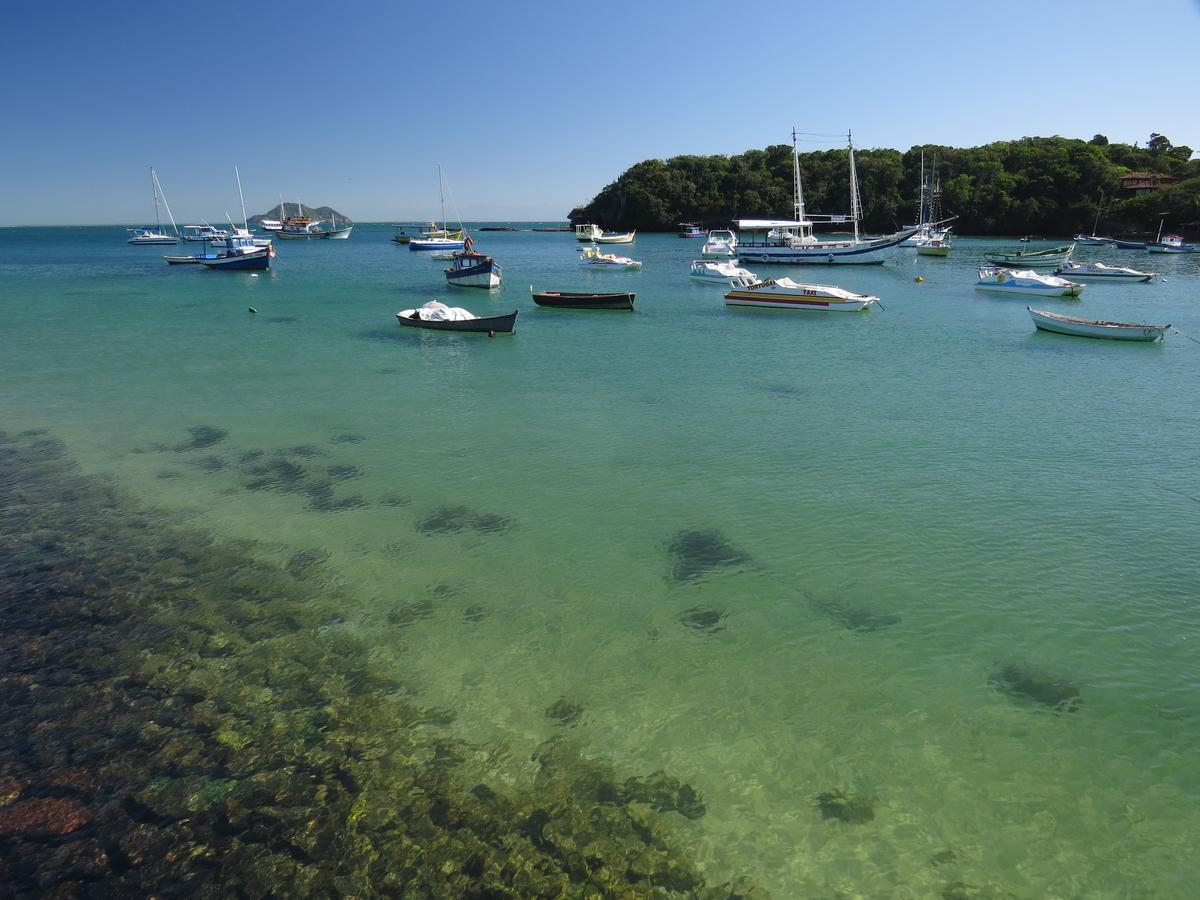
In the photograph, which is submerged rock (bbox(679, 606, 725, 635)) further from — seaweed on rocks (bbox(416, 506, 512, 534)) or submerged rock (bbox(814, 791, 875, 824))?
seaweed on rocks (bbox(416, 506, 512, 534))

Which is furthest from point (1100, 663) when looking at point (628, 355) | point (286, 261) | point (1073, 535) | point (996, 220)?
point (996, 220)

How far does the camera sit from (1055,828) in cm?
702

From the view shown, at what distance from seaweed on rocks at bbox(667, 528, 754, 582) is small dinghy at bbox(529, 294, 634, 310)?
34352 millimetres

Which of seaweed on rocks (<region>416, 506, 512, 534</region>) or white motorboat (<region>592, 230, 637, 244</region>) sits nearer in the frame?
seaweed on rocks (<region>416, 506, 512, 534</region>)

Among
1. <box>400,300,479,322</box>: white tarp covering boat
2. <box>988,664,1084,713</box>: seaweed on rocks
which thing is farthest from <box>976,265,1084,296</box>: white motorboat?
<box>988,664,1084,713</box>: seaweed on rocks

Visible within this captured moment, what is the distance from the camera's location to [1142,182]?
125750 millimetres

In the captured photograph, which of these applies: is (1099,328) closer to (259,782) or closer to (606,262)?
(259,782)

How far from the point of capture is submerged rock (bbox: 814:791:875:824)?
7.17m

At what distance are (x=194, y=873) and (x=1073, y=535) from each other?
1564 cm

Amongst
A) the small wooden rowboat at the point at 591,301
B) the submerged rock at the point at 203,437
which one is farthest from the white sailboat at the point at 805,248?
the submerged rock at the point at 203,437

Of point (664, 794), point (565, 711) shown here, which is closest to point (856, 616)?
point (664, 794)

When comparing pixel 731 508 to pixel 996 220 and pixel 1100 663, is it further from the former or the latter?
pixel 996 220

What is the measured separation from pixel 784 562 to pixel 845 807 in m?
5.45

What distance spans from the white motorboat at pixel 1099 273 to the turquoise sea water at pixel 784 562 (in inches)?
1407
